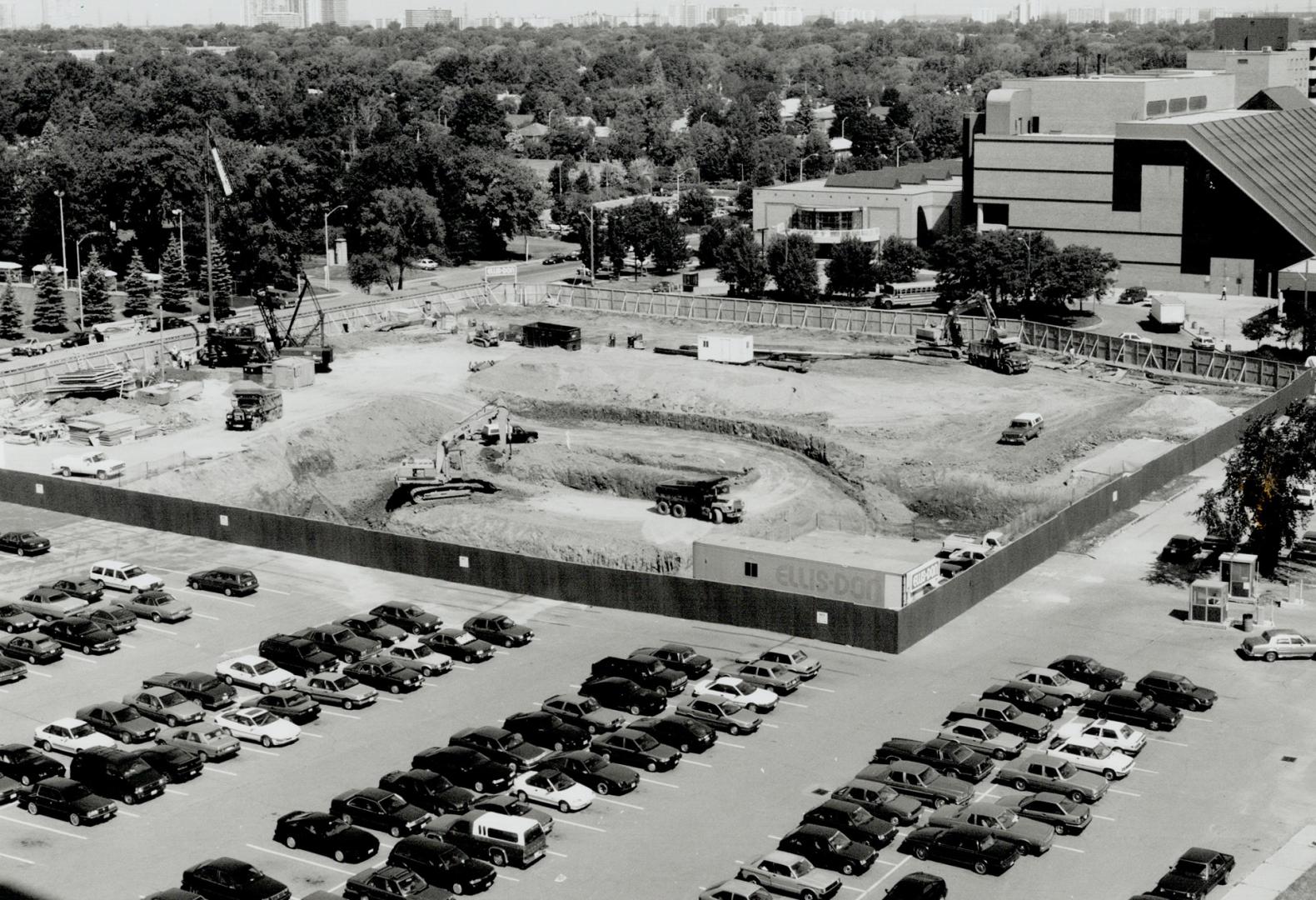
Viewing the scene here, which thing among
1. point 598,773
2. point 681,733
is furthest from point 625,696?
point 598,773

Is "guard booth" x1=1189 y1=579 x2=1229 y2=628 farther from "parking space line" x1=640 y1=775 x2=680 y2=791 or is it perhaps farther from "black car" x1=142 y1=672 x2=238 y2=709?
"black car" x1=142 y1=672 x2=238 y2=709

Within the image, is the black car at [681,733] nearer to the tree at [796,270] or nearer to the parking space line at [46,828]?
the parking space line at [46,828]

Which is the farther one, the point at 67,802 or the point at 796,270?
the point at 796,270

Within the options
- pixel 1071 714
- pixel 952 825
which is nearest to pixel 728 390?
pixel 1071 714

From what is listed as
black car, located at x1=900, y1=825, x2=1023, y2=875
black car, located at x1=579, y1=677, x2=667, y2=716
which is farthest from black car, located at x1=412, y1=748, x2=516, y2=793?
black car, located at x1=900, y1=825, x2=1023, y2=875

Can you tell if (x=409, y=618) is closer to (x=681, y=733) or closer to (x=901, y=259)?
(x=681, y=733)

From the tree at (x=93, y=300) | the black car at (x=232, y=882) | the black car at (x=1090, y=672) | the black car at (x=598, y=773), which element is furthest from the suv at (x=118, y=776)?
the tree at (x=93, y=300)
